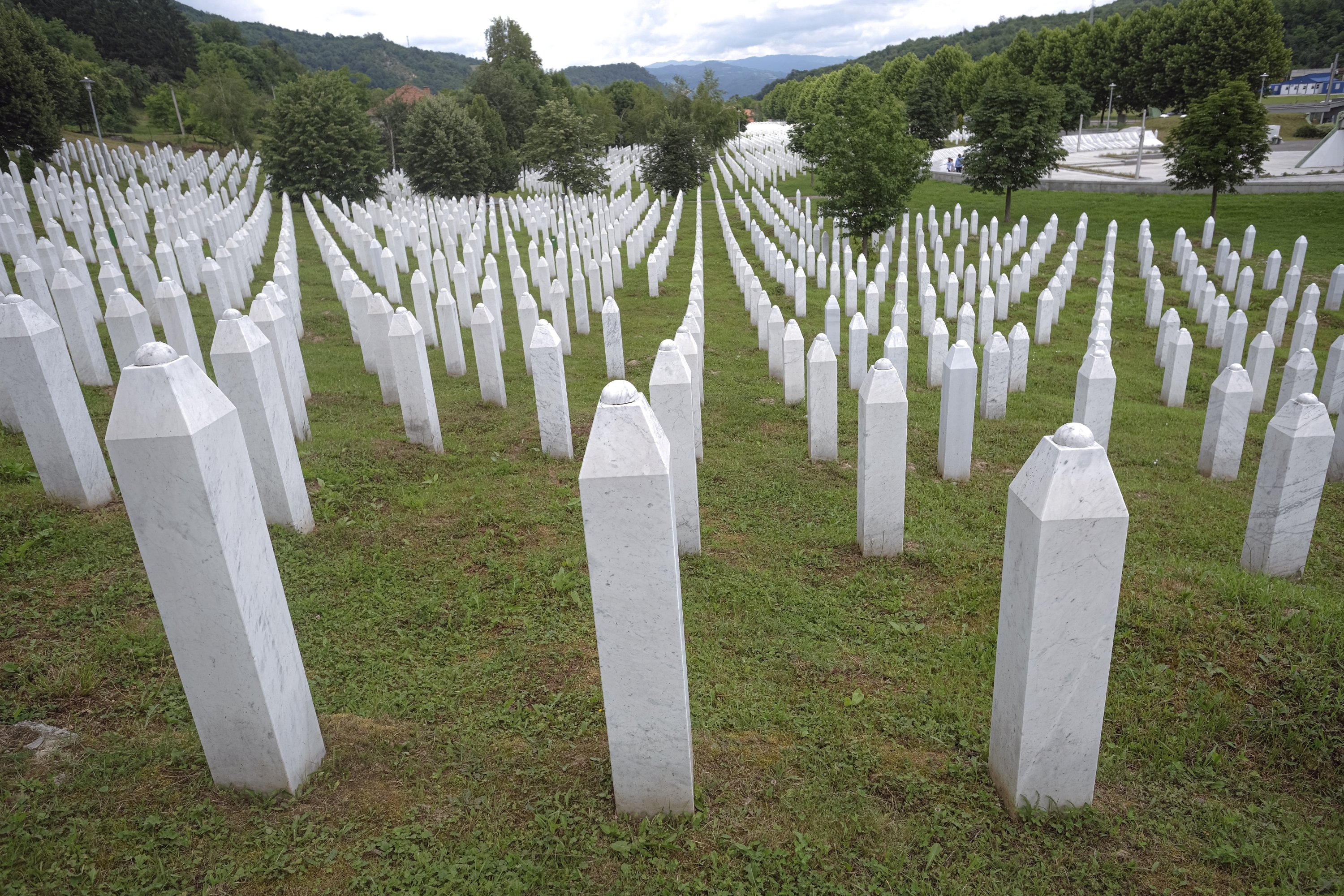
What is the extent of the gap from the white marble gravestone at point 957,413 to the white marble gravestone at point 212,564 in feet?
18.9

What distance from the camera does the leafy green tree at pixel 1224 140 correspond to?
2311 centimetres

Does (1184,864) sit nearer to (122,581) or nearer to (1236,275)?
(122,581)

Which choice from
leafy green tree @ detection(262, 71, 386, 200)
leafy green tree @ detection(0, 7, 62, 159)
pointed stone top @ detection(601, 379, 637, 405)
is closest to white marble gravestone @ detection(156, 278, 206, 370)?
pointed stone top @ detection(601, 379, 637, 405)

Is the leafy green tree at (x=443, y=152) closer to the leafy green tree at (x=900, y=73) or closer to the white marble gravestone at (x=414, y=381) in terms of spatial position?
the white marble gravestone at (x=414, y=381)

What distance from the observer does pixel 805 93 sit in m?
69.8

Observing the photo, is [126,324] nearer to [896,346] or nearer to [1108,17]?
[896,346]

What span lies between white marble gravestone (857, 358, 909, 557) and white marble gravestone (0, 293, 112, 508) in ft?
18.4

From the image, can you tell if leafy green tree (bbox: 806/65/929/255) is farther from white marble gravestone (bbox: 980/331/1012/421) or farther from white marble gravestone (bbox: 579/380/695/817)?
white marble gravestone (bbox: 579/380/695/817)

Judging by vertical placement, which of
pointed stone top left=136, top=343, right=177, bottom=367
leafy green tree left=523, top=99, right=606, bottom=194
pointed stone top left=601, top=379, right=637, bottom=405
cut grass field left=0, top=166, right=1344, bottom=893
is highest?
leafy green tree left=523, top=99, right=606, bottom=194

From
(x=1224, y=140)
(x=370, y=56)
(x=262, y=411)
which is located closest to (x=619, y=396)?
(x=262, y=411)

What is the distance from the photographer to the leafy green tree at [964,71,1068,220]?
27.8m

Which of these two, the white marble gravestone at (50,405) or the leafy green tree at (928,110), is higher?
the leafy green tree at (928,110)

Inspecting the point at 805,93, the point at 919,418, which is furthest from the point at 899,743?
the point at 805,93

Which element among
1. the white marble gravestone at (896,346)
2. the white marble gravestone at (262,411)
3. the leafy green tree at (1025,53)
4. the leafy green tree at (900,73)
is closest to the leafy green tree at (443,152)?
the white marble gravestone at (896,346)
